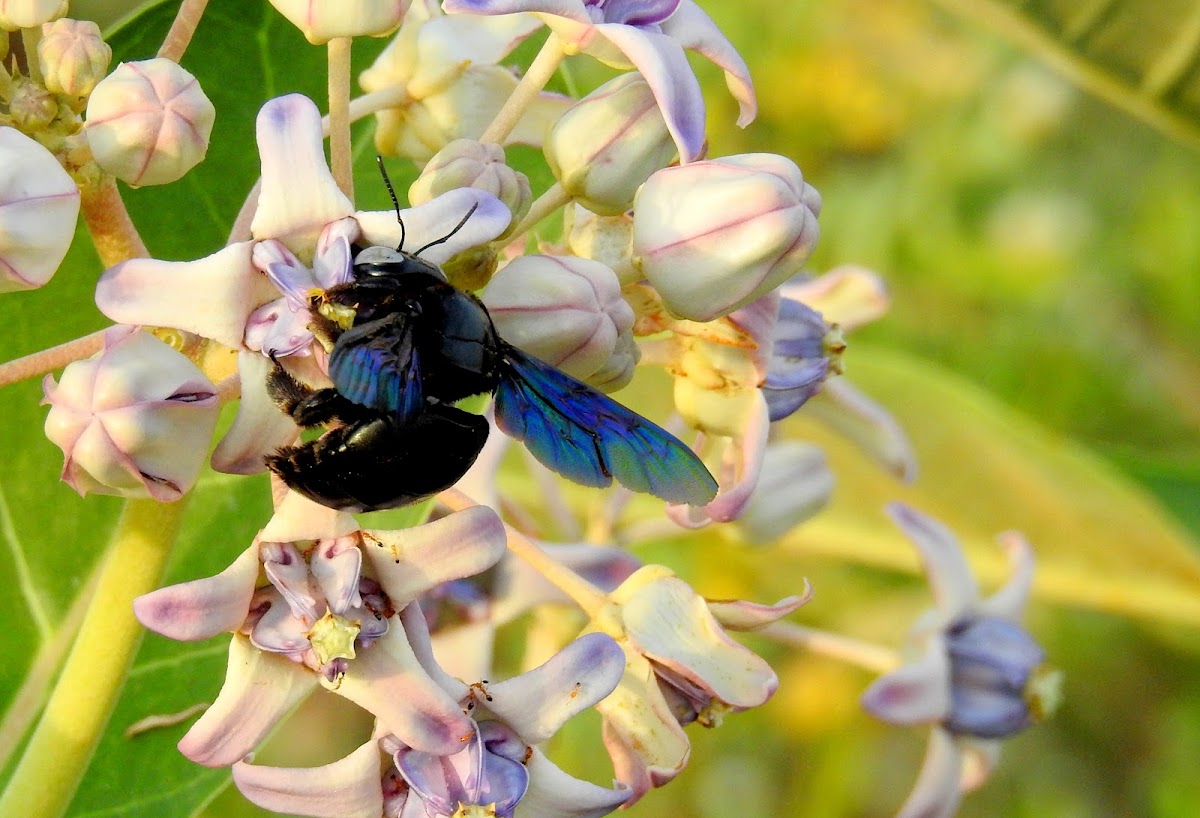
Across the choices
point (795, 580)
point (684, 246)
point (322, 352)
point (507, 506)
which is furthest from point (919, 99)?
point (322, 352)

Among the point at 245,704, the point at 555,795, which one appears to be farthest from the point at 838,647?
the point at 245,704

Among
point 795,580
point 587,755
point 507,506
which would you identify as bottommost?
point 587,755

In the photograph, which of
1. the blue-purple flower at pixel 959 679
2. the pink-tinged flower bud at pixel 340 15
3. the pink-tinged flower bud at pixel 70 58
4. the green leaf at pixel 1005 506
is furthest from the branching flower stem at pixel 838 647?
the pink-tinged flower bud at pixel 70 58

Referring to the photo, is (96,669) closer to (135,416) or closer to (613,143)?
(135,416)

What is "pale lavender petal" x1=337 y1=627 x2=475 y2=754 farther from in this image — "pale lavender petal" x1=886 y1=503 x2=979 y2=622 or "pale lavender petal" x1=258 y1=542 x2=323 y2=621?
"pale lavender petal" x1=886 y1=503 x2=979 y2=622

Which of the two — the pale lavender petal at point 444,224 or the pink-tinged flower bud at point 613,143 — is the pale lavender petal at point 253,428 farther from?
the pink-tinged flower bud at point 613,143

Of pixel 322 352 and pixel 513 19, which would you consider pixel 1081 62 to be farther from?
pixel 322 352
